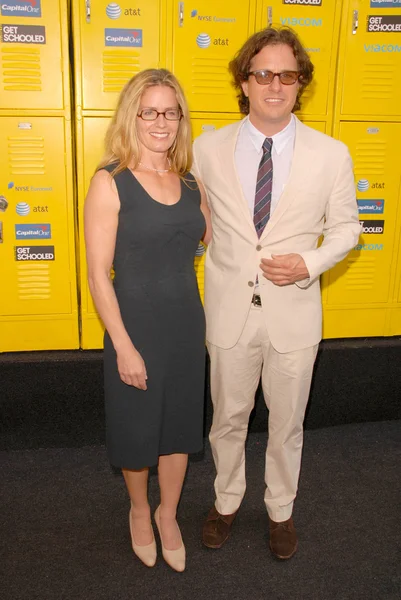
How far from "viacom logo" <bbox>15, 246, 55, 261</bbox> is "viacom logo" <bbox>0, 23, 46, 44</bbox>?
95 cm

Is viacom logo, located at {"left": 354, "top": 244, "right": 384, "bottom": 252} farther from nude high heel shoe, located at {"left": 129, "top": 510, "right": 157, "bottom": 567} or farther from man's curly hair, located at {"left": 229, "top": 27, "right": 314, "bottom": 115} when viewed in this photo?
nude high heel shoe, located at {"left": 129, "top": 510, "right": 157, "bottom": 567}

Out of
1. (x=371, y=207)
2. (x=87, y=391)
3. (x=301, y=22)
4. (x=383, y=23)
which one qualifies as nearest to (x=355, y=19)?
(x=383, y=23)

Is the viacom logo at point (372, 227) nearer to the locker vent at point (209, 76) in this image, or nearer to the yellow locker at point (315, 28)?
the yellow locker at point (315, 28)

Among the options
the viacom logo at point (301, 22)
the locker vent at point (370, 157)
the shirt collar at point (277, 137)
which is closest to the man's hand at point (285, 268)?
the shirt collar at point (277, 137)

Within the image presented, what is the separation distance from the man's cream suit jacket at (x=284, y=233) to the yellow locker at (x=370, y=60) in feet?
3.64

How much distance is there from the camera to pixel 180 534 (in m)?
2.25

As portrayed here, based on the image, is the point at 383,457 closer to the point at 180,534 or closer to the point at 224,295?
the point at 180,534

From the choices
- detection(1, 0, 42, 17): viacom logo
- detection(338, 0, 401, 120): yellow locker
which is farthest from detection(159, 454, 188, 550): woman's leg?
detection(1, 0, 42, 17): viacom logo

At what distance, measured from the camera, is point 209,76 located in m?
2.82

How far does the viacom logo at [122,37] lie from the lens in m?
2.70

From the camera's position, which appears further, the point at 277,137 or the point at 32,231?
the point at 32,231

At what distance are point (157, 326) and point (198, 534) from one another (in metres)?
0.99

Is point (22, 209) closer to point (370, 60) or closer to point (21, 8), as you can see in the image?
point (21, 8)

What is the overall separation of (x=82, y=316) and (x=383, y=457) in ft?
5.61
